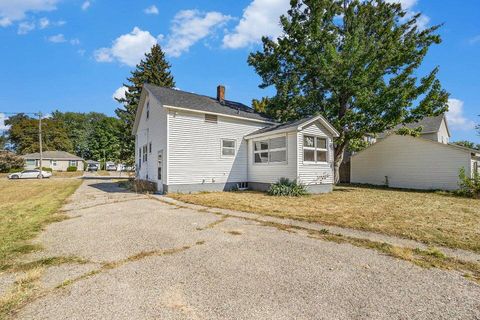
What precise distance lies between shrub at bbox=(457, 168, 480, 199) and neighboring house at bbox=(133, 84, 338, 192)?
6818 millimetres

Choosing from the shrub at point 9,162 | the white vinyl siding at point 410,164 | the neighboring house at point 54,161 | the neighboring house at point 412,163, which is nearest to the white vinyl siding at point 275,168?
the neighboring house at point 412,163

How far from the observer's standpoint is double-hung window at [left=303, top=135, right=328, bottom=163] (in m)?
13.7

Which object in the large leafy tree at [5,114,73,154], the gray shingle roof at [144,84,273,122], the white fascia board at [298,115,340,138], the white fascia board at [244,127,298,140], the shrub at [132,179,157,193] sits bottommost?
the shrub at [132,179,157,193]

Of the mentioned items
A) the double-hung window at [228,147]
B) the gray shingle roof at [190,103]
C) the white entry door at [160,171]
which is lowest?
the white entry door at [160,171]

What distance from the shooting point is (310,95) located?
61.7 ft

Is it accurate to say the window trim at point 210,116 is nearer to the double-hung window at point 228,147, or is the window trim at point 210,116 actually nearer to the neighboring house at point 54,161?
the double-hung window at point 228,147

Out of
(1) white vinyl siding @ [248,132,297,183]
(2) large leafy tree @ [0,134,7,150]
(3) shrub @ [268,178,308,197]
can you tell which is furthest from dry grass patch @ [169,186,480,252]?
(2) large leafy tree @ [0,134,7,150]

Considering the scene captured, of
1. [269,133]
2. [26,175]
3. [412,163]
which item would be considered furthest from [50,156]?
[412,163]

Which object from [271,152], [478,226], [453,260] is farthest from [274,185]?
[453,260]

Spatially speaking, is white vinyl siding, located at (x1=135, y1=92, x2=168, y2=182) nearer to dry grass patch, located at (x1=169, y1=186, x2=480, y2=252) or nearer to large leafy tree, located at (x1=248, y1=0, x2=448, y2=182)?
dry grass patch, located at (x1=169, y1=186, x2=480, y2=252)

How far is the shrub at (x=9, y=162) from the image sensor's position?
141ft

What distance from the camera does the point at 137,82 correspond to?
31.2 metres

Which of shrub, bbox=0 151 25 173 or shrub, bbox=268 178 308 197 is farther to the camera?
shrub, bbox=0 151 25 173

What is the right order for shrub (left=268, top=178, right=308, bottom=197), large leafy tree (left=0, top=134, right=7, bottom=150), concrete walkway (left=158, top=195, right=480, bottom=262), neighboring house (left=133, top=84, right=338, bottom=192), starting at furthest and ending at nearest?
1. large leafy tree (left=0, top=134, right=7, bottom=150)
2. neighboring house (left=133, top=84, right=338, bottom=192)
3. shrub (left=268, top=178, right=308, bottom=197)
4. concrete walkway (left=158, top=195, right=480, bottom=262)
